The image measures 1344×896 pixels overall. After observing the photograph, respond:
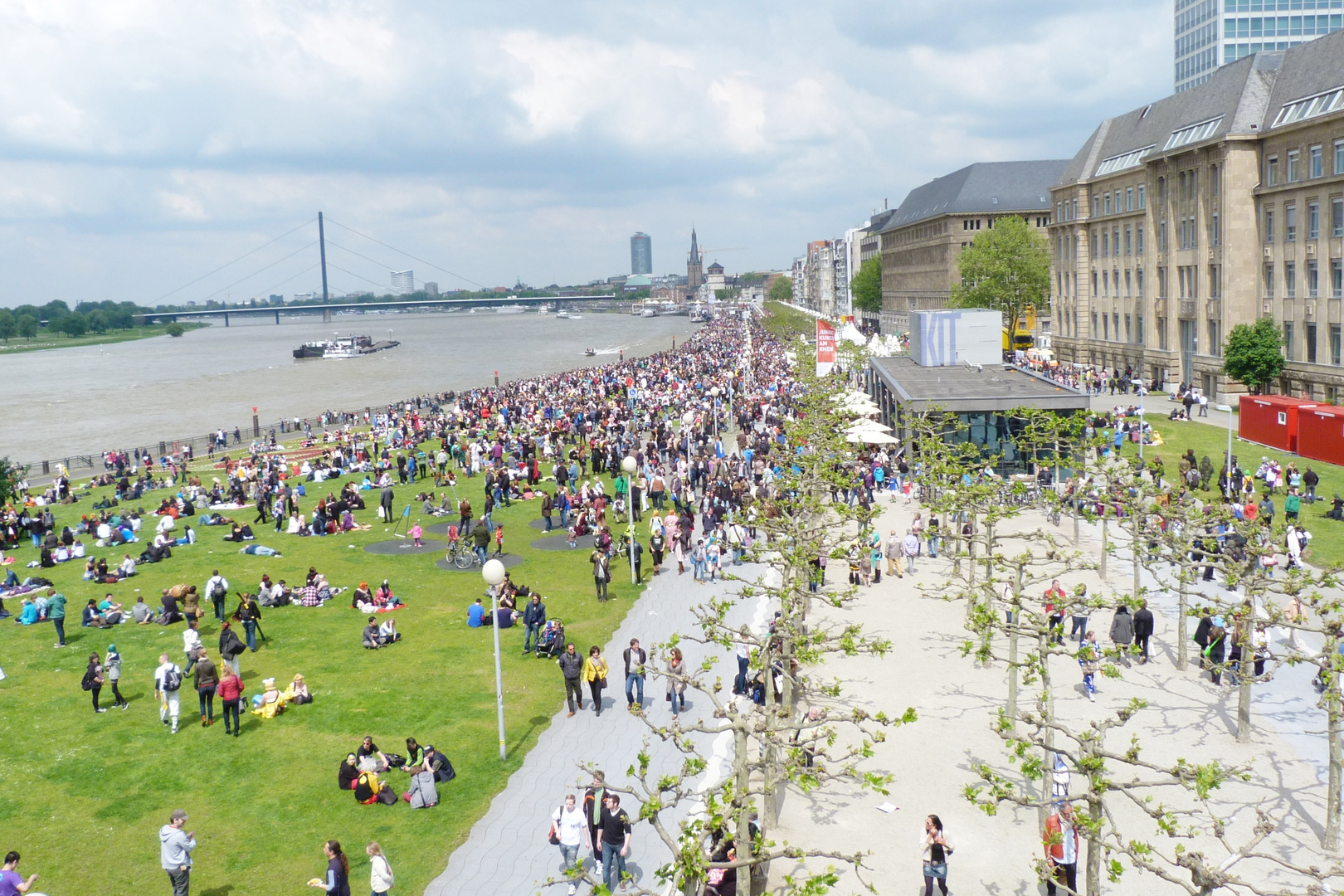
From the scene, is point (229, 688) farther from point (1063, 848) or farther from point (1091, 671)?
point (1091, 671)

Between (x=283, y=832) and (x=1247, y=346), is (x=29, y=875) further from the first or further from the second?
(x=1247, y=346)

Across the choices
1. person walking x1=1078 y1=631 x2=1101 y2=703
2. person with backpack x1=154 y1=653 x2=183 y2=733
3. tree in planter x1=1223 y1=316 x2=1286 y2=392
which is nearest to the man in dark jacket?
person walking x1=1078 y1=631 x2=1101 y2=703

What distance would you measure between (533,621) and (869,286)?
6052 inches

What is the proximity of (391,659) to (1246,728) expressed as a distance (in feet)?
50.1

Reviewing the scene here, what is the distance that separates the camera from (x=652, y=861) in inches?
528

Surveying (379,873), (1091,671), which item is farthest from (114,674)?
(1091,671)

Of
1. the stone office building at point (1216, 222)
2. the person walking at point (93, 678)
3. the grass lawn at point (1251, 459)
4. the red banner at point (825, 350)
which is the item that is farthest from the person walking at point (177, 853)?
the stone office building at point (1216, 222)

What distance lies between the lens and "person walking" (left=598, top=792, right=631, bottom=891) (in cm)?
1241

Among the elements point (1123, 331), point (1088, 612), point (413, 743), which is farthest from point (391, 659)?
point (1123, 331)

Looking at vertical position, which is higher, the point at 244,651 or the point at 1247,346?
the point at 1247,346

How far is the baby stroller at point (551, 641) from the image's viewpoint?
2098 cm

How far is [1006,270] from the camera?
274 ft

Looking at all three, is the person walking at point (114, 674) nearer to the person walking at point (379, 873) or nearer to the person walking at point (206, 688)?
the person walking at point (206, 688)

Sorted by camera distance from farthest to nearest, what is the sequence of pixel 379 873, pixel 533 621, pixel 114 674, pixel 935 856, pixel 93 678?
pixel 533 621 < pixel 114 674 < pixel 93 678 < pixel 379 873 < pixel 935 856
